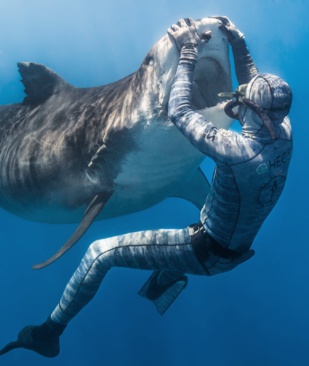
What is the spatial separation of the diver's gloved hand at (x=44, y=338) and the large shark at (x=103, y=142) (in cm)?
120

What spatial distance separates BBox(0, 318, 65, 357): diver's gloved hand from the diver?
950mm

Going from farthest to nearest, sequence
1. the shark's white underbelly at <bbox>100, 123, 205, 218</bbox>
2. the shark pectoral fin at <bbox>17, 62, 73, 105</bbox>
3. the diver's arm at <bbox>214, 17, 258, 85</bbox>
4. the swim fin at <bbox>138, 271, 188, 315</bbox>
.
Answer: the shark pectoral fin at <bbox>17, 62, 73, 105</bbox> < the swim fin at <bbox>138, 271, 188, 315</bbox> < the shark's white underbelly at <bbox>100, 123, 205, 218</bbox> < the diver's arm at <bbox>214, 17, 258, 85</bbox>

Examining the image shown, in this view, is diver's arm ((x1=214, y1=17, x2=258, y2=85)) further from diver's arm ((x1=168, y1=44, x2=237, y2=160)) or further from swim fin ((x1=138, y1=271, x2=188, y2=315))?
swim fin ((x1=138, y1=271, x2=188, y2=315))

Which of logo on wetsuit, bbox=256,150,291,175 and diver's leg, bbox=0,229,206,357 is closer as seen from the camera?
logo on wetsuit, bbox=256,150,291,175

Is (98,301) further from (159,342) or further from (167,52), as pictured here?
(167,52)

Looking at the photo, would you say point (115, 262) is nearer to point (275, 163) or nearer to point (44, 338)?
point (44, 338)

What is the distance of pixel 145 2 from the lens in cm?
3175

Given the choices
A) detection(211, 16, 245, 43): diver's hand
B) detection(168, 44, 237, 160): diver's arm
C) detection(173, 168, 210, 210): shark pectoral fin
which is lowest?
detection(173, 168, 210, 210): shark pectoral fin

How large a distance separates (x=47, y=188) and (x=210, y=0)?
29.6 metres

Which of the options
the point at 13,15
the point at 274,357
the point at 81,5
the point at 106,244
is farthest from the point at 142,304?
the point at 13,15

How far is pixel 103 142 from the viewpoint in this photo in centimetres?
452

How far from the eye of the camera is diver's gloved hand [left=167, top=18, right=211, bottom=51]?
10.6 ft

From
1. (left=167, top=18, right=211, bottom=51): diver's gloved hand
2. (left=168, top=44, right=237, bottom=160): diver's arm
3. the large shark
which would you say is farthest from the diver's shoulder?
(left=167, top=18, right=211, bottom=51): diver's gloved hand

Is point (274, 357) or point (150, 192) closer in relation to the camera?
point (150, 192)
